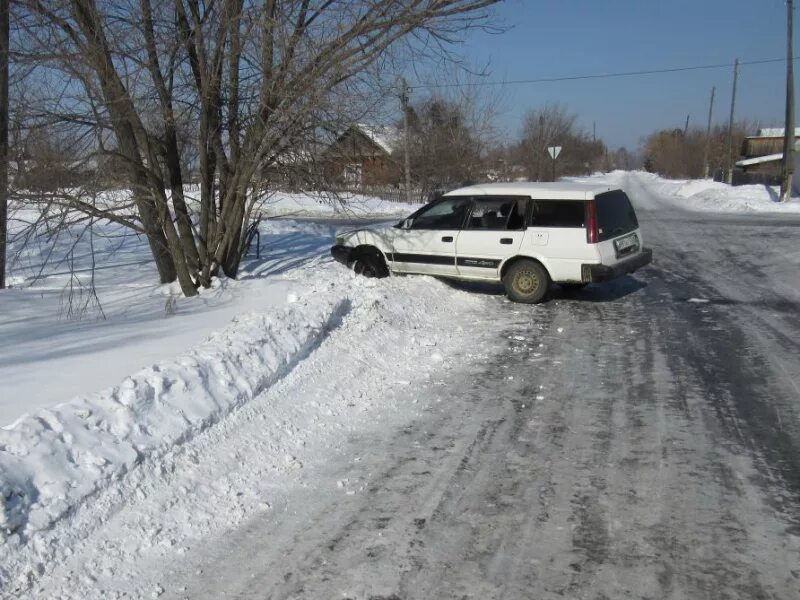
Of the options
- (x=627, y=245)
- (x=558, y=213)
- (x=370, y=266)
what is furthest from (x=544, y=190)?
(x=370, y=266)

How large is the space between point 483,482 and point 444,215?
23.1ft

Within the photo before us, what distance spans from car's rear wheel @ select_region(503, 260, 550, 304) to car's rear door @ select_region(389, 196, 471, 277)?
3.03 feet

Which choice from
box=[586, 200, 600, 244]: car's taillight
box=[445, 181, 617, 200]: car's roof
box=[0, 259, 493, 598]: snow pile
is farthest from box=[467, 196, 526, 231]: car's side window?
box=[0, 259, 493, 598]: snow pile

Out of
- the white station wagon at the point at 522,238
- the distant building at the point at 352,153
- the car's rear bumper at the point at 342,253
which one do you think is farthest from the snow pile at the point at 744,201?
the car's rear bumper at the point at 342,253

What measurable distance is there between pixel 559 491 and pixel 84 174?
8.06m

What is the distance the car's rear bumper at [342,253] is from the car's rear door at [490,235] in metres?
2.07

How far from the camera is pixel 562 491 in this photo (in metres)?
4.44

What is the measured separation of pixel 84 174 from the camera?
383 inches

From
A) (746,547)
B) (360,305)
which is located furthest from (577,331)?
(746,547)

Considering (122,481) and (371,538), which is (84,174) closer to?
(122,481)

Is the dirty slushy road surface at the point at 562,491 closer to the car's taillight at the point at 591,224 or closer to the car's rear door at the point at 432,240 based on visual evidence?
the car's taillight at the point at 591,224

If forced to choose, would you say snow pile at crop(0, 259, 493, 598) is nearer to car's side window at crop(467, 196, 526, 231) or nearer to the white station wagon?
the white station wagon

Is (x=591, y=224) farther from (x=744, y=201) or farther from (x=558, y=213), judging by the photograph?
(x=744, y=201)

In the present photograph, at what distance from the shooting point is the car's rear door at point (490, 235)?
1044 centimetres
